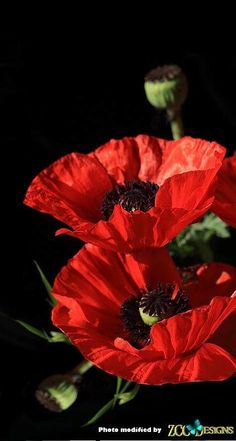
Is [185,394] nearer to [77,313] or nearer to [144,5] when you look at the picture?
[77,313]

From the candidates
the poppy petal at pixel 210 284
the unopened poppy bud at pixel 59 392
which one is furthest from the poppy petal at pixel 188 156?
the unopened poppy bud at pixel 59 392

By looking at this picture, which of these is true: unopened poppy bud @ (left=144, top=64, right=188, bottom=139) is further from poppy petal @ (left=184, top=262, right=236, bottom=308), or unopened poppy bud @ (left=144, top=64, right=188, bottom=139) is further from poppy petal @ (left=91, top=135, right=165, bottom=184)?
poppy petal @ (left=184, top=262, right=236, bottom=308)

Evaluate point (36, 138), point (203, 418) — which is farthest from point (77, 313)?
point (36, 138)

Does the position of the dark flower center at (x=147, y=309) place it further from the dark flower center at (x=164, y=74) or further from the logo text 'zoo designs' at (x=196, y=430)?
the dark flower center at (x=164, y=74)

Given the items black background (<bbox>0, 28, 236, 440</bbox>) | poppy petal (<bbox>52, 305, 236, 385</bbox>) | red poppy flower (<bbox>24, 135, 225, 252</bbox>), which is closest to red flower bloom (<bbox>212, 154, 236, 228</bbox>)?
red poppy flower (<bbox>24, 135, 225, 252</bbox>)

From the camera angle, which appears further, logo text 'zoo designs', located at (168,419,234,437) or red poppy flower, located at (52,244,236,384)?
logo text 'zoo designs', located at (168,419,234,437)

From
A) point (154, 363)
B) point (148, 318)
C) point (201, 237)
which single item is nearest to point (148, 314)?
point (148, 318)
